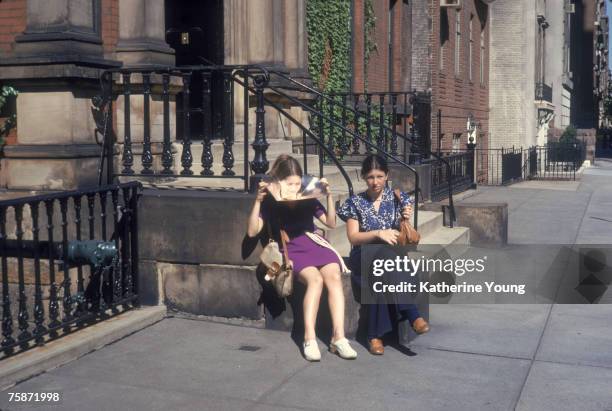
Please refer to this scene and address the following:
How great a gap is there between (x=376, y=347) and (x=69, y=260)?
239cm

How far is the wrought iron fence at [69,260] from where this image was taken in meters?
6.12

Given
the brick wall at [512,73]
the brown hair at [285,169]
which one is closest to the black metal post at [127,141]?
the brown hair at [285,169]

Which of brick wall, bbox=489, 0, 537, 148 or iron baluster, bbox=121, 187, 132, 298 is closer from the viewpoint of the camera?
iron baluster, bbox=121, 187, 132, 298

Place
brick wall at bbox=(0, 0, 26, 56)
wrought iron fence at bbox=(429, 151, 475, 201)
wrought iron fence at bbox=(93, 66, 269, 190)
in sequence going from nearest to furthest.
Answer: wrought iron fence at bbox=(93, 66, 269, 190), brick wall at bbox=(0, 0, 26, 56), wrought iron fence at bbox=(429, 151, 475, 201)

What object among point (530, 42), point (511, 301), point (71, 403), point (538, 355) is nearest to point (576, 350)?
point (538, 355)

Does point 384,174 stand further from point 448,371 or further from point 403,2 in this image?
point 403,2

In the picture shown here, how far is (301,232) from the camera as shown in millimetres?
6770

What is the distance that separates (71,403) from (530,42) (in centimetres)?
2667

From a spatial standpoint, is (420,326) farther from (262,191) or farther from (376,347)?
(262,191)

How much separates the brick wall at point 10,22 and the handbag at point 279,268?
11.2 feet

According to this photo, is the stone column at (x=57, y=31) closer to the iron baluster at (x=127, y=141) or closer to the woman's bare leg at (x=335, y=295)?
the iron baluster at (x=127, y=141)

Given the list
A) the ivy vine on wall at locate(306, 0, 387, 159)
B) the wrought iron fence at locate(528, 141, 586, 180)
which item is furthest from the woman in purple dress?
the wrought iron fence at locate(528, 141, 586, 180)

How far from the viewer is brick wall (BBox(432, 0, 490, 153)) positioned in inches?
882

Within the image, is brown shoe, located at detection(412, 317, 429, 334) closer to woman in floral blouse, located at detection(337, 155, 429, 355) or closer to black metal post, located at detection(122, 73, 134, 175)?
woman in floral blouse, located at detection(337, 155, 429, 355)
